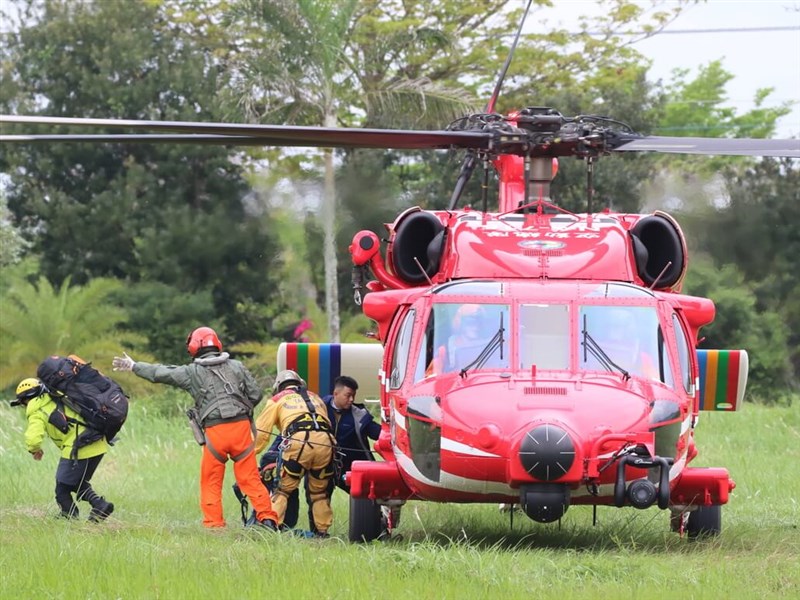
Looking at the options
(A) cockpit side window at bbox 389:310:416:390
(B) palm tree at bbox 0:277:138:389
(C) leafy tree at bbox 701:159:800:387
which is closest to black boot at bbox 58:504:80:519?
(A) cockpit side window at bbox 389:310:416:390

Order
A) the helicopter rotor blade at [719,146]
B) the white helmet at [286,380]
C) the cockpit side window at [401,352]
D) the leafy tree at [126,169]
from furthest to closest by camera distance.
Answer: the leafy tree at [126,169] → the white helmet at [286,380] → the cockpit side window at [401,352] → the helicopter rotor blade at [719,146]

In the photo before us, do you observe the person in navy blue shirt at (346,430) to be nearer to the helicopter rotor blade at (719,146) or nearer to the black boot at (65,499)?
the black boot at (65,499)

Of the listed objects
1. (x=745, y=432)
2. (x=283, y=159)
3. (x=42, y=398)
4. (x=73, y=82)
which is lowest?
(x=745, y=432)

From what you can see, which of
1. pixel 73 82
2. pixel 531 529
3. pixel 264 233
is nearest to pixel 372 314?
pixel 531 529

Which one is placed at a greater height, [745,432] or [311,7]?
[311,7]

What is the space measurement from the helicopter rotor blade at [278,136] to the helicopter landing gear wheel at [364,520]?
8.53 ft

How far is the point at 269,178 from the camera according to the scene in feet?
79.5

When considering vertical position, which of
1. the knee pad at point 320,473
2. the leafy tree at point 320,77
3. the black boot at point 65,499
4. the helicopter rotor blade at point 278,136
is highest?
the leafy tree at point 320,77

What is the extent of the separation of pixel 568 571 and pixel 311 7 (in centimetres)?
1682

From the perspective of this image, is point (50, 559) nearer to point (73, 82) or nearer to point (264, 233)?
point (264, 233)

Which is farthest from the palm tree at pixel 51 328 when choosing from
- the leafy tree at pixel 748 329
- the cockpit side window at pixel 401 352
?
the cockpit side window at pixel 401 352

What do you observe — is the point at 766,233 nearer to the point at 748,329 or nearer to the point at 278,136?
the point at 748,329

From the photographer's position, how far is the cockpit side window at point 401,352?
10.3 metres

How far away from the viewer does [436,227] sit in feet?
36.7
